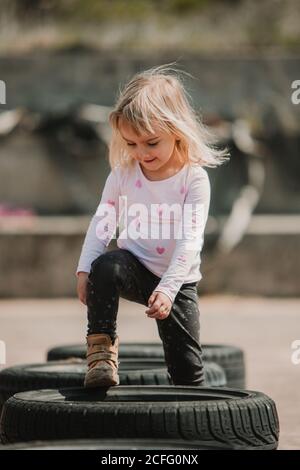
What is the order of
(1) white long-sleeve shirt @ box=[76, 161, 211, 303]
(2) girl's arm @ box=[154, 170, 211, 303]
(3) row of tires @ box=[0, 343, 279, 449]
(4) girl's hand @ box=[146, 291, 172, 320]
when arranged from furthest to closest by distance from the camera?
(1) white long-sleeve shirt @ box=[76, 161, 211, 303], (2) girl's arm @ box=[154, 170, 211, 303], (4) girl's hand @ box=[146, 291, 172, 320], (3) row of tires @ box=[0, 343, 279, 449]

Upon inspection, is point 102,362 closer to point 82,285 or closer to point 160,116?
point 82,285

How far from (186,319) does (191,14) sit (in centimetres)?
1392

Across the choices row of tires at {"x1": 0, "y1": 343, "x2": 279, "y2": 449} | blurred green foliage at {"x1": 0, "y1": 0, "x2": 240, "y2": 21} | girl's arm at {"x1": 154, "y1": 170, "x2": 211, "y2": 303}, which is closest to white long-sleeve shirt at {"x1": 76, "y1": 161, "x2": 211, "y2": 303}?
girl's arm at {"x1": 154, "y1": 170, "x2": 211, "y2": 303}

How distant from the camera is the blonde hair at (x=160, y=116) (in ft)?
14.6

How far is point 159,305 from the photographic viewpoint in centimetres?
429

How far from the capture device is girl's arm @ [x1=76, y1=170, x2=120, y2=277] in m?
4.59

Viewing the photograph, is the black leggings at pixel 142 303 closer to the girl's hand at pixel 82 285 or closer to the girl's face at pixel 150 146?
the girl's hand at pixel 82 285

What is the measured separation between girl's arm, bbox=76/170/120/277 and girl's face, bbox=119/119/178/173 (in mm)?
181

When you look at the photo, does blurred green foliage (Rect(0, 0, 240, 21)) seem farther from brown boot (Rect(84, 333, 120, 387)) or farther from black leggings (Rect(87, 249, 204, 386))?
brown boot (Rect(84, 333, 120, 387))

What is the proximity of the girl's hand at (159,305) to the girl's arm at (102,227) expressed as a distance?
319mm

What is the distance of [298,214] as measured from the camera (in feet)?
53.4

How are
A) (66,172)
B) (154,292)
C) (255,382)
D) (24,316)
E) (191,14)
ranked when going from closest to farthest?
1. (154,292)
2. (255,382)
3. (24,316)
4. (66,172)
5. (191,14)
